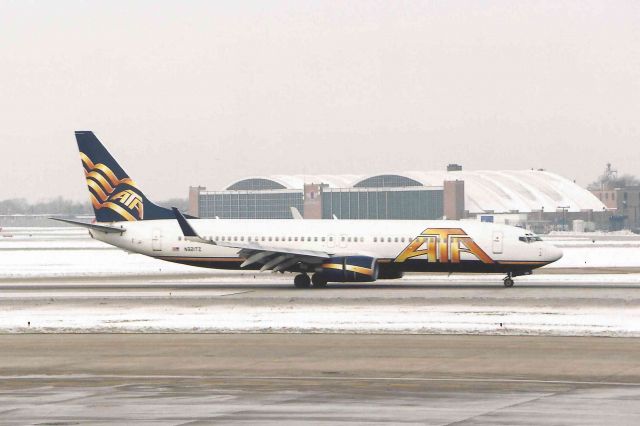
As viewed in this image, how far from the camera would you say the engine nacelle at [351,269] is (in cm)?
5156

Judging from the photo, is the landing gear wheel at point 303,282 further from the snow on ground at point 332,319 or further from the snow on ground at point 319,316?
the snow on ground at point 332,319

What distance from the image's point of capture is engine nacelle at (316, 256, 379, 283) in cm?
5156


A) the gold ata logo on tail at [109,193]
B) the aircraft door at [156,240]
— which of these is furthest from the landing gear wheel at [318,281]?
the gold ata logo on tail at [109,193]

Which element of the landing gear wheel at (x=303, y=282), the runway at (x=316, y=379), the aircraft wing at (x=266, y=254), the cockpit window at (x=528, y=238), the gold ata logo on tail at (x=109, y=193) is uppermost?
the gold ata logo on tail at (x=109, y=193)

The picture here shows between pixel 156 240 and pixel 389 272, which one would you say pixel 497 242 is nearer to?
pixel 389 272

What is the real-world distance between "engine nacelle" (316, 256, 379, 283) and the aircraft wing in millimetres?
518

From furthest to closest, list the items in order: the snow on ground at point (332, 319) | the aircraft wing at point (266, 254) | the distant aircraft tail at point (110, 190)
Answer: the distant aircraft tail at point (110, 190)
the aircraft wing at point (266, 254)
the snow on ground at point (332, 319)

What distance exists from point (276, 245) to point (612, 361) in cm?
3041

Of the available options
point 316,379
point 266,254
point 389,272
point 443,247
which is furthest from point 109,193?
point 316,379

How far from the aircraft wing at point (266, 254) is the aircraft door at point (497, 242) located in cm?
781

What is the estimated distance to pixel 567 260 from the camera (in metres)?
83.6

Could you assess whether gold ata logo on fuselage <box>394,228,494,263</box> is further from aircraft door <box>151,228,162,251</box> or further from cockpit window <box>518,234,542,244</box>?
aircraft door <box>151,228,162,251</box>

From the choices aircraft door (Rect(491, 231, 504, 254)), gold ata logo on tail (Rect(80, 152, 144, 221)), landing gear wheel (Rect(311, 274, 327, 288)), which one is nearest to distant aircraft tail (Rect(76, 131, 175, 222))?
gold ata logo on tail (Rect(80, 152, 144, 221))

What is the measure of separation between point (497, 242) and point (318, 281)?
8675 millimetres
